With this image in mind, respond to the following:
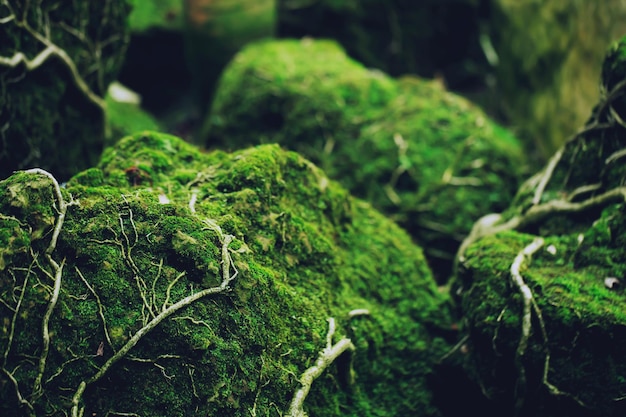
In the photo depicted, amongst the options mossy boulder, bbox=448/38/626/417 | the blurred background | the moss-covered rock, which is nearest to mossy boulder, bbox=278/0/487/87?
the blurred background

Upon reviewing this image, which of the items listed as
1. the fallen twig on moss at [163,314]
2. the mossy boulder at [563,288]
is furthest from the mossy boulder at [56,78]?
the mossy boulder at [563,288]

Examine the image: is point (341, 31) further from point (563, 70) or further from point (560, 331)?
point (560, 331)

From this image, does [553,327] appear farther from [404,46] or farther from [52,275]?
[404,46]

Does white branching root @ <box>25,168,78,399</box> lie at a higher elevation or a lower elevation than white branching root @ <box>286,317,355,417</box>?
higher

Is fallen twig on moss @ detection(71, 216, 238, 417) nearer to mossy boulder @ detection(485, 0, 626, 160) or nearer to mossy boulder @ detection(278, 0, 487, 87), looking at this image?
mossy boulder @ detection(485, 0, 626, 160)

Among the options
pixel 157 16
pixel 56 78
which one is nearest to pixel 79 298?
pixel 56 78

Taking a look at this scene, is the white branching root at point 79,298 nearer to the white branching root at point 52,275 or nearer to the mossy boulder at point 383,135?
the white branching root at point 52,275

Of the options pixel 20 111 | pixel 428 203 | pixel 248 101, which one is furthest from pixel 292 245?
pixel 248 101
